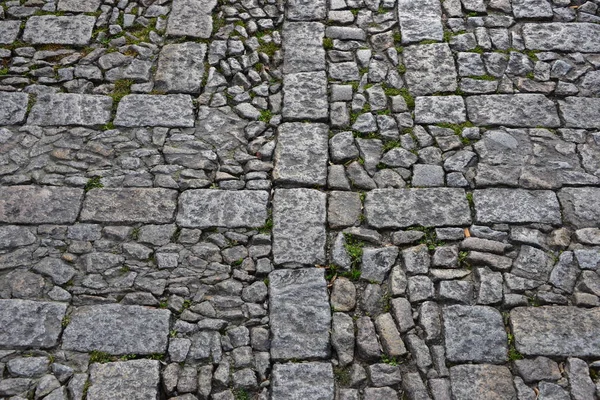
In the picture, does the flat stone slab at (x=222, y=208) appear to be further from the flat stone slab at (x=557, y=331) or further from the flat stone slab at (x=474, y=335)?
the flat stone slab at (x=557, y=331)

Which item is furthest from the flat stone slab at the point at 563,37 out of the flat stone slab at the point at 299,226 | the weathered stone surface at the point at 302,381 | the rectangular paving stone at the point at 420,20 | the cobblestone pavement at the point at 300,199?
the weathered stone surface at the point at 302,381

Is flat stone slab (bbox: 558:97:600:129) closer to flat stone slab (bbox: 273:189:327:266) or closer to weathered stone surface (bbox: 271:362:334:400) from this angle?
flat stone slab (bbox: 273:189:327:266)

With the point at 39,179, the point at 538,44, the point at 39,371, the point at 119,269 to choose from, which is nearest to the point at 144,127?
the point at 39,179

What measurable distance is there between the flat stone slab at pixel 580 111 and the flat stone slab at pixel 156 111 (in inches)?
107

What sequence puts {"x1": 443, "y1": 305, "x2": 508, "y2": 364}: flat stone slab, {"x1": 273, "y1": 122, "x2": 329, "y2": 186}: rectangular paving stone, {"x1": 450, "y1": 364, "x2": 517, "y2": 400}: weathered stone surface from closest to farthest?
{"x1": 450, "y1": 364, "x2": 517, "y2": 400}: weathered stone surface < {"x1": 443, "y1": 305, "x2": 508, "y2": 364}: flat stone slab < {"x1": 273, "y1": 122, "x2": 329, "y2": 186}: rectangular paving stone

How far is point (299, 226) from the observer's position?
157 inches

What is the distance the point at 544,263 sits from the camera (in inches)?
149

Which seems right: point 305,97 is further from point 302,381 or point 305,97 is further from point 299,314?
point 302,381

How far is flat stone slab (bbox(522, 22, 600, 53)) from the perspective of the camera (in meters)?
5.19

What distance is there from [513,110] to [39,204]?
3.34 metres

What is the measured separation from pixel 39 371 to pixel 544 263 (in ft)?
9.47

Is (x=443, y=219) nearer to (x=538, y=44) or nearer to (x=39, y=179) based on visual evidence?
(x=538, y=44)

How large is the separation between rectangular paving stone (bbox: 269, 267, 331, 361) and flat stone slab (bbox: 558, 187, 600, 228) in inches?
64.1

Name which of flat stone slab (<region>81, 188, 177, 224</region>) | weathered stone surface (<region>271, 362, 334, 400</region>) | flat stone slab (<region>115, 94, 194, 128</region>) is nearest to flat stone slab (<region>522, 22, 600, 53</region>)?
flat stone slab (<region>115, 94, 194, 128</region>)
